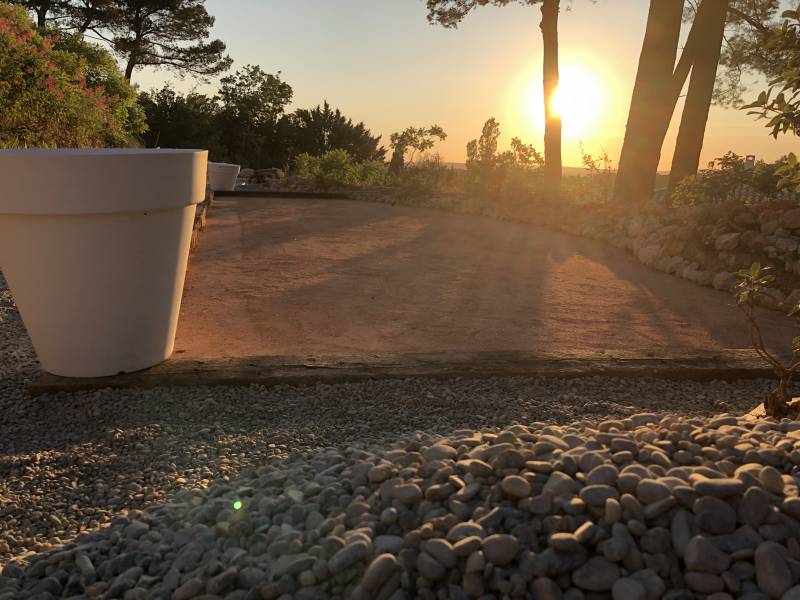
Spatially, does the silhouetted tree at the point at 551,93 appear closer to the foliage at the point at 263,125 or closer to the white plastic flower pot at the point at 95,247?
the white plastic flower pot at the point at 95,247

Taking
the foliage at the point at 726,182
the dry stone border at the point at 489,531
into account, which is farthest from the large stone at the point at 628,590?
the foliage at the point at 726,182

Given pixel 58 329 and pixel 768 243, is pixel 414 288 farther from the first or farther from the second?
pixel 768 243

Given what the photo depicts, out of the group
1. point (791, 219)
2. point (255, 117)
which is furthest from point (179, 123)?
point (791, 219)

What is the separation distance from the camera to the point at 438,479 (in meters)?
1.34

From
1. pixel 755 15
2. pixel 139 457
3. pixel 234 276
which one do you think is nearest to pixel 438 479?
pixel 139 457

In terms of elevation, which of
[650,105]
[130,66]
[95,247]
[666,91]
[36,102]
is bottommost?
[95,247]

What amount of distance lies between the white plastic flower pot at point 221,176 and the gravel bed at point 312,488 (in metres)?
8.69

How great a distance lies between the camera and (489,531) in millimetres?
1166

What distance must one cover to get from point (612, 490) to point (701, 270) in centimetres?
399

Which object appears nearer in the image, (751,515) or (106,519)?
(751,515)

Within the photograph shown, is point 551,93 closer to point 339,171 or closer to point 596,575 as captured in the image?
point 339,171

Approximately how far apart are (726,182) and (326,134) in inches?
741

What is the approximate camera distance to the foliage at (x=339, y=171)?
11602 millimetres

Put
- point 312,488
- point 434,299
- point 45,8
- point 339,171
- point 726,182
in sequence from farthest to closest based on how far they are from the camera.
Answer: point 45,8
point 339,171
point 726,182
point 434,299
point 312,488
